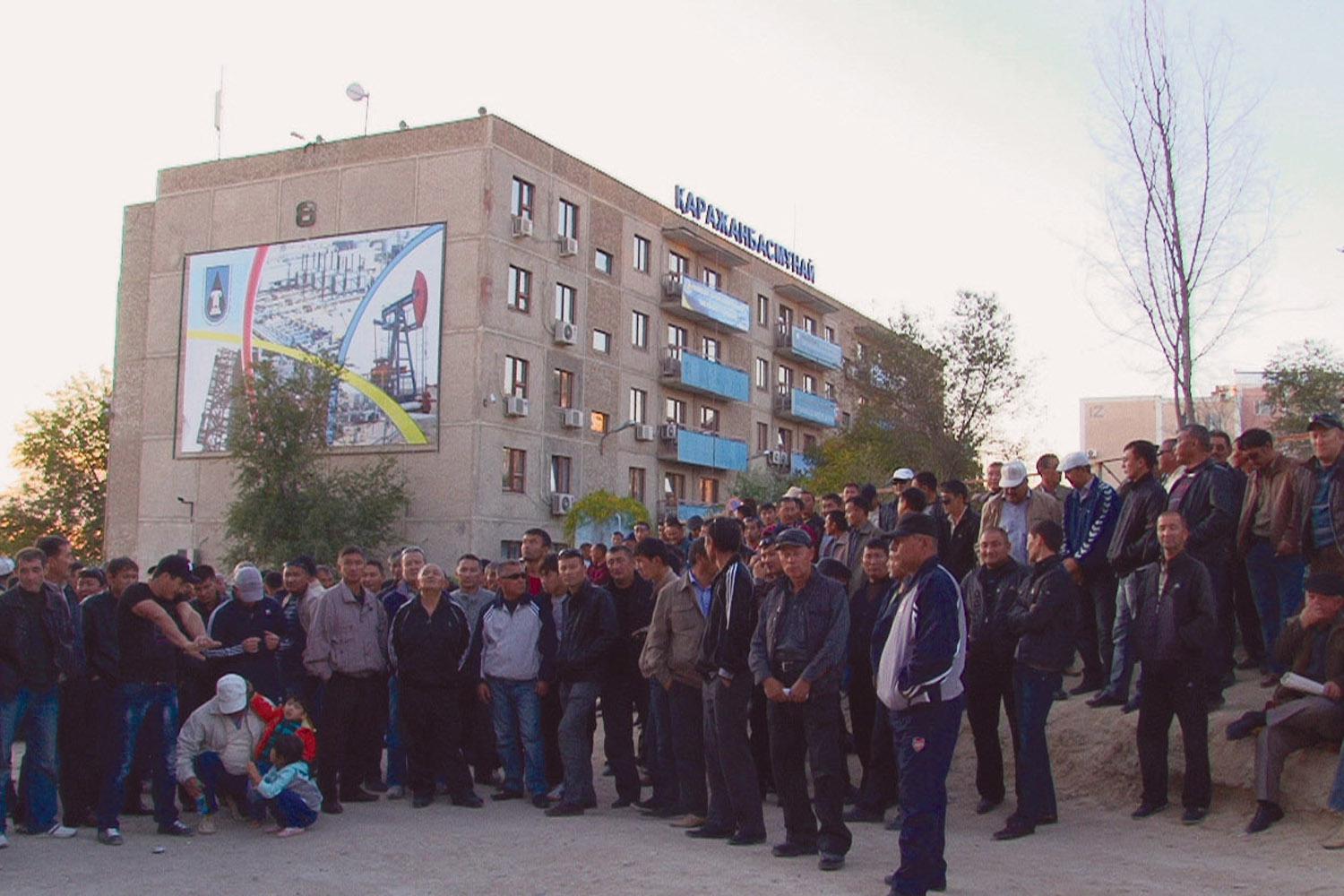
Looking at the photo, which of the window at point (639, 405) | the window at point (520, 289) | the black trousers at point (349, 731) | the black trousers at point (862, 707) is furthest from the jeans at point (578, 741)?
the window at point (639, 405)

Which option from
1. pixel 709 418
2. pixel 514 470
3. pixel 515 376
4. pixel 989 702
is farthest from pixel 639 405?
pixel 989 702

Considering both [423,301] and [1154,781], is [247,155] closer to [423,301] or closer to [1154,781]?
[423,301]

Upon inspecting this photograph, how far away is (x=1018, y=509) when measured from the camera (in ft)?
34.4

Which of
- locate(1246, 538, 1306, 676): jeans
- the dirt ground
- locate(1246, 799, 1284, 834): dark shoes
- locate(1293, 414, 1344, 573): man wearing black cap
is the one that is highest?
locate(1293, 414, 1344, 573): man wearing black cap

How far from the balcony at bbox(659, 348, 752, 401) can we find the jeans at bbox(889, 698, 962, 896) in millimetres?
40710

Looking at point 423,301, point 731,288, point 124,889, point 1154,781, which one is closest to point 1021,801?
point 1154,781

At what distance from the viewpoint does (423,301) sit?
38.3 meters

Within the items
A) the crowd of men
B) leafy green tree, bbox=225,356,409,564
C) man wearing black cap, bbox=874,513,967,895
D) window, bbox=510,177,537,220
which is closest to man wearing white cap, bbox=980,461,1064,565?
the crowd of men

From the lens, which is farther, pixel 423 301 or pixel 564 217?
→ pixel 564 217

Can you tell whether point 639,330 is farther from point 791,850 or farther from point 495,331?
point 791,850

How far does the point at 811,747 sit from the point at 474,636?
13.0ft

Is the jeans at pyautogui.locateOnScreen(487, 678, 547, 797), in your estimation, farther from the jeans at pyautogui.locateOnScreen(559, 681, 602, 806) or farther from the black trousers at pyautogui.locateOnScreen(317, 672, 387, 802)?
the black trousers at pyautogui.locateOnScreen(317, 672, 387, 802)

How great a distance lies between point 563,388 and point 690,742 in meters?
33.6

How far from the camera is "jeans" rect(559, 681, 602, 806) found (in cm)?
956
